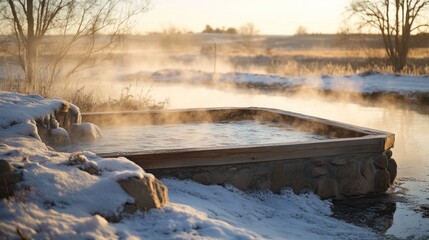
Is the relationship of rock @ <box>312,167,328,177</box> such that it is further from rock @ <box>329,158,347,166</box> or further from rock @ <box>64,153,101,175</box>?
rock @ <box>64,153,101,175</box>

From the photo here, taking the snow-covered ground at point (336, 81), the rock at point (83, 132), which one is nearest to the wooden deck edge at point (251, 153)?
the rock at point (83, 132)

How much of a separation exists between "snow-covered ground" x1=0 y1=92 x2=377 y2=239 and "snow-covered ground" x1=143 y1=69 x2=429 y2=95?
1103cm

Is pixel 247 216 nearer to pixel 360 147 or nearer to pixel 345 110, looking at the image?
pixel 360 147

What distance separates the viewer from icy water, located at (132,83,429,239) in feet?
14.8

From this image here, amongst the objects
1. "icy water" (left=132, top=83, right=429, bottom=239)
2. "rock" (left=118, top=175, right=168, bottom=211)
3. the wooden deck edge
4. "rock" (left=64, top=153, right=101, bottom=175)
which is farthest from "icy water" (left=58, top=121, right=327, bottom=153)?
"rock" (left=118, top=175, right=168, bottom=211)

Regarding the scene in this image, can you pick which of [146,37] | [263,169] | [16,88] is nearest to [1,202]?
[263,169]

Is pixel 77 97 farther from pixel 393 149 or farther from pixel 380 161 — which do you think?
pixel 380 161

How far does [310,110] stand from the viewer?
11.9m

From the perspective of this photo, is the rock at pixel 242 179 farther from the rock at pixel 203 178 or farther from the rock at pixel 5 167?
the rock at pixel 5 167

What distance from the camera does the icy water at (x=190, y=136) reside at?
5551 mm

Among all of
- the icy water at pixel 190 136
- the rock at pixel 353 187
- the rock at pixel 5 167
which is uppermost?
the rock at pixel 5 167

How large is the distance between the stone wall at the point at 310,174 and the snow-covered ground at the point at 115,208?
0.34 feet

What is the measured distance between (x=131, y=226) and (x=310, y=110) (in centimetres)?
931

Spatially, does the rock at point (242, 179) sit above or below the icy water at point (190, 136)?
below
